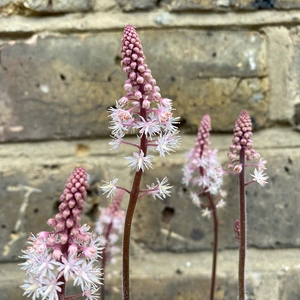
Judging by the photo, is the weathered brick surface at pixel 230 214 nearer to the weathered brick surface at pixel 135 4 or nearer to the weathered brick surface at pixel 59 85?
the weathered brick surface at pixel 59 85

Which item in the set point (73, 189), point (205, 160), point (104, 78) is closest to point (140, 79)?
point (73, 189)

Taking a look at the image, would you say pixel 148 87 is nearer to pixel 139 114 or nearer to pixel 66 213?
pixel 139 114

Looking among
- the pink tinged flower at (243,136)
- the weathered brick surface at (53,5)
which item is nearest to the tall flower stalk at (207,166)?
the pink tinged flower at (243,136)

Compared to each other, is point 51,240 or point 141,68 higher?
point 141,68

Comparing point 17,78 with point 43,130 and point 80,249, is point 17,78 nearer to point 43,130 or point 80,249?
point 43,130

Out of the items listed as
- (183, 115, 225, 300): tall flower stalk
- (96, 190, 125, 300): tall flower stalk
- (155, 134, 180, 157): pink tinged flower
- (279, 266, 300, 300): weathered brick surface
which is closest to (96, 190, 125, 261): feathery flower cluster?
(96, 190, 125, 300): tall flower stalk

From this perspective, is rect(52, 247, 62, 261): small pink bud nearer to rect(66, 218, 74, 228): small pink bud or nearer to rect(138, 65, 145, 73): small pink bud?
rect(66, 218, 74, 228): small pink bud

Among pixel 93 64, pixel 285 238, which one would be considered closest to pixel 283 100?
pixel 285 238
